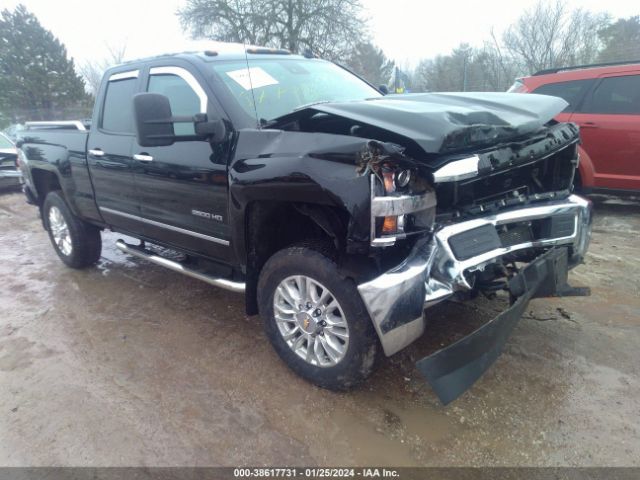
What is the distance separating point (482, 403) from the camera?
2631mm

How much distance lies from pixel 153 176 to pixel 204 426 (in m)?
1.94

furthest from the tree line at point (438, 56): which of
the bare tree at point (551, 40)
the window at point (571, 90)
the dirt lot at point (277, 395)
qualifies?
the dirt lot at point (277, 395)

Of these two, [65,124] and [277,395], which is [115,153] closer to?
[65,124]

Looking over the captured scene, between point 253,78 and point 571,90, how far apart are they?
4.65 metres

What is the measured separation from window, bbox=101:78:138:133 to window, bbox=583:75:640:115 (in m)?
5.29

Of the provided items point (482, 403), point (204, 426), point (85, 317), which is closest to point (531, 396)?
point (482, 403)

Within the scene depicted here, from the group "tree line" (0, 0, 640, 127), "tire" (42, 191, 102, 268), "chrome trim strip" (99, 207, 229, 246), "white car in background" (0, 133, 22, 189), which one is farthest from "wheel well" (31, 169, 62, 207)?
"tree line" (0, 0, 640, 127)

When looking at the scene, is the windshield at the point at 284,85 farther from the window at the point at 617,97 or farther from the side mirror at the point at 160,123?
the window at the point at 617,97

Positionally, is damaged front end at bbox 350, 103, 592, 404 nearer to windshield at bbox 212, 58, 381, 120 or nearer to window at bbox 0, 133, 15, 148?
windshield at bbox 212, 58, 381, 120

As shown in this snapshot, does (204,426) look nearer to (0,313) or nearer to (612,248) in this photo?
(0,313)

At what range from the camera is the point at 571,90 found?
6020mm

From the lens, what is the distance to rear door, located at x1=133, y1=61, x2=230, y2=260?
3.12m

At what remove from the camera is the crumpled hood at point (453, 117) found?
2.30 m

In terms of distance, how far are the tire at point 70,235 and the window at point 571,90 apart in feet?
19.3
